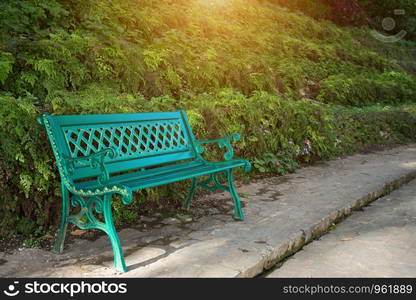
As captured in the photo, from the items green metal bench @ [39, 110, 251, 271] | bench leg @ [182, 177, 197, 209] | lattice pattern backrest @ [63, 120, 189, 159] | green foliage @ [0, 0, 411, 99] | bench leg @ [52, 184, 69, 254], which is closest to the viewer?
green metal bench @ [39, 110, 251, 271]

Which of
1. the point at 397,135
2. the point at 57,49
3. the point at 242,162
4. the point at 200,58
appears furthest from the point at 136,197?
the point at 397,135

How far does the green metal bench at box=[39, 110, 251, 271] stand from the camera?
3.00 m

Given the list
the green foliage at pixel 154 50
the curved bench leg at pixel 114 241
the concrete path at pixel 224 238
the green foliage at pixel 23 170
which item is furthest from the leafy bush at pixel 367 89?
the curved bench leg at pixel 114 241

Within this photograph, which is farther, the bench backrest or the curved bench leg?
the bench backrest

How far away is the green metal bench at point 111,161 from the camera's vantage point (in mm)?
2998

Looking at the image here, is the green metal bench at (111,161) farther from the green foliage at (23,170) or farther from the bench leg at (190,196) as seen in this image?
the green foliage at (23,170)

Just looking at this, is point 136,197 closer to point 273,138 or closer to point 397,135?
point 273,138

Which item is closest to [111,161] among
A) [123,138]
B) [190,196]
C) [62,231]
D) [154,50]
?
[123,138]

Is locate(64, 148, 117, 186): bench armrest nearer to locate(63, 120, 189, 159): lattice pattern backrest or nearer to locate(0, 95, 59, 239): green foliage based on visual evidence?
locate(63, 120, 189, 159): lattice pattern backrest

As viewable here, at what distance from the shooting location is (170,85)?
645 cm

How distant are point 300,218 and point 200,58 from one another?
4.39 m

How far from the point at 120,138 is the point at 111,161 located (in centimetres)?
26

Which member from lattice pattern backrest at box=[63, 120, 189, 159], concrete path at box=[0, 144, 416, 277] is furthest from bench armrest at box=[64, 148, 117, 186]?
concrete path at box=[0, 144, 416, 277]

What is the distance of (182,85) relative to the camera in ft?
22.2
